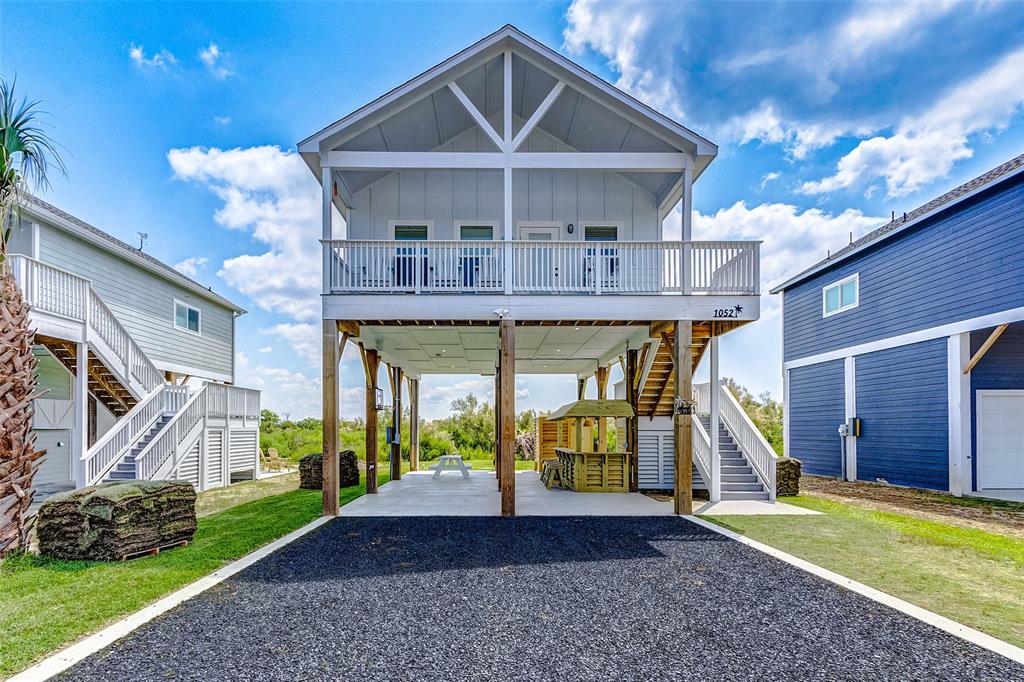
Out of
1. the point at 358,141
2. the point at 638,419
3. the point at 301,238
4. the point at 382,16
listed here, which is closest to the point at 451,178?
the point at 358,141

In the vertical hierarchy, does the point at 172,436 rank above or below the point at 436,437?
above

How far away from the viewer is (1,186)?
6273mm

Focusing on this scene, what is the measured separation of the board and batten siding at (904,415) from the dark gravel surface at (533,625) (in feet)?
29.6

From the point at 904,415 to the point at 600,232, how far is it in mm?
8800

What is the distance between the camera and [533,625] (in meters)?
4.48

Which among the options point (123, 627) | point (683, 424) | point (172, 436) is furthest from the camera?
point (172, 436)

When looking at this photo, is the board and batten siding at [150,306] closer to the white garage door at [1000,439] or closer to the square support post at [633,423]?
the square support post at [633,423]

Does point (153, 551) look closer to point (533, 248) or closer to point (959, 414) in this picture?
point (533, 248)

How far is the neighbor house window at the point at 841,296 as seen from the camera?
624 inches

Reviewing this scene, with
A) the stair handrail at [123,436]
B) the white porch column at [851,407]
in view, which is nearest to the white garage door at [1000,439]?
the white porch column at [851,407]

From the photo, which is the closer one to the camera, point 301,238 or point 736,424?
point 301,238

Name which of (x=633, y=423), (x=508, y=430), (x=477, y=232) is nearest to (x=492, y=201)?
(x=477, y=232)

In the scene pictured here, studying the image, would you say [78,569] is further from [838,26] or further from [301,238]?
[838,26]

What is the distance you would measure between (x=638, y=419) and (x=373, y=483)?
235 inches
